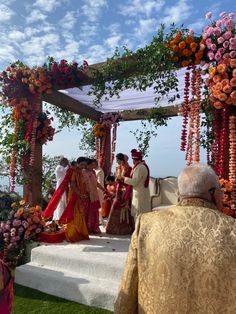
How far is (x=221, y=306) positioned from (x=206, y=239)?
35 centimetres

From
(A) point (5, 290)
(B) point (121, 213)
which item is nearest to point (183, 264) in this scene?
(A) point (5, 290)

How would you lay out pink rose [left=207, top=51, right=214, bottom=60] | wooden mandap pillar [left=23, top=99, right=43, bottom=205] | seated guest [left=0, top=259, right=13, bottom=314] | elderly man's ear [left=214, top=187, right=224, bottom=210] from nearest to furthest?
elderly man's ear [left=214, top=187, right=224, bottom=210] → seated guest [left=0, top=259, right=13, bottom=314] → pink rose [left=207, top=51, right=214, bottom=60] → wooden mandap pillar [left=23, top=99, right=43, bottom=205]

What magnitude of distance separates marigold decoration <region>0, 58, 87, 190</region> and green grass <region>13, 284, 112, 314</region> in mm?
3801

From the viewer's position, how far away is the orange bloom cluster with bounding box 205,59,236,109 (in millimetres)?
5535

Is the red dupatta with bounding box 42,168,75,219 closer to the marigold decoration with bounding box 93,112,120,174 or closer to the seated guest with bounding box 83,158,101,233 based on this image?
the seated guest with bounding box 83,158,101,233

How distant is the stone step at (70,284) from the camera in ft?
14.7

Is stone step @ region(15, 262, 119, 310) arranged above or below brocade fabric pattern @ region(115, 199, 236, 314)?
below

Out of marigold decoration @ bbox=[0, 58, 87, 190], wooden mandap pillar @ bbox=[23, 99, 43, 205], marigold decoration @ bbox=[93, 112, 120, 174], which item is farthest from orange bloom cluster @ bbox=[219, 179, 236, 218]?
marigold decoration @ bbox=[93, 112, 120, 174]

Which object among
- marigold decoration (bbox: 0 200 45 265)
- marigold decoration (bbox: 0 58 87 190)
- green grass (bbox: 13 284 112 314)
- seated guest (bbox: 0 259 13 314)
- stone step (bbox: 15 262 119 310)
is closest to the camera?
seated guest (bbox: 0 259 13 314)

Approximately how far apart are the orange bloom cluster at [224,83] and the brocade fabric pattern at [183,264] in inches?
168

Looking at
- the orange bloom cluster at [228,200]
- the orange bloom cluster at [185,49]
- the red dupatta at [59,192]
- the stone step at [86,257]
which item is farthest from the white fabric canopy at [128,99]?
the stone step at [86,257]

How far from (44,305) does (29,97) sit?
17.1ft

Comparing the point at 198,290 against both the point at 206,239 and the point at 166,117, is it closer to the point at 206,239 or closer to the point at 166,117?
the point at 206,239

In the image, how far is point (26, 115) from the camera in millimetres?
8188
